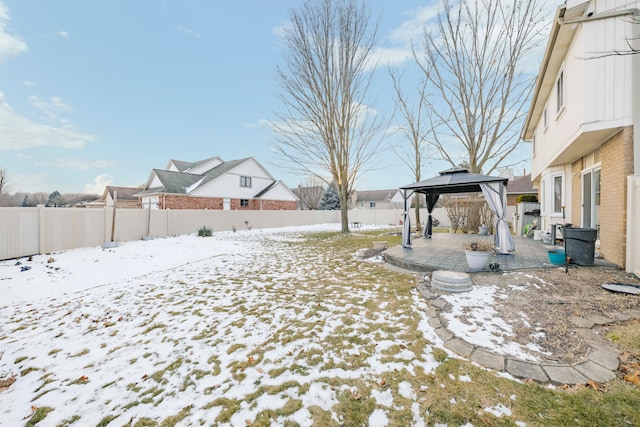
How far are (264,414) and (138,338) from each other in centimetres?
232

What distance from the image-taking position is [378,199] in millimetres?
48875

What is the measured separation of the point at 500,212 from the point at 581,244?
1.71 metres

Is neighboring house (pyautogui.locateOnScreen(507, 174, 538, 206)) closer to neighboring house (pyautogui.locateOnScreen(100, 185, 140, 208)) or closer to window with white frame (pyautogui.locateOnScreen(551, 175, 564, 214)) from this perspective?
window with white frame (pyautogui.locateOnScreen(551, 175, 564, 214))

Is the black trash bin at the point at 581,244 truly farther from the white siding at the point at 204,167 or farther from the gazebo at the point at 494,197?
the white siding at the point at 204,167

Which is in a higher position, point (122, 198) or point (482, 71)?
point (482, 71)

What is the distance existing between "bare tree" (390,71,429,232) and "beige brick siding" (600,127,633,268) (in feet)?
28.9

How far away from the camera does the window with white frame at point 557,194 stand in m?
8.68

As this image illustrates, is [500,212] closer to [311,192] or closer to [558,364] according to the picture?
[558,364]

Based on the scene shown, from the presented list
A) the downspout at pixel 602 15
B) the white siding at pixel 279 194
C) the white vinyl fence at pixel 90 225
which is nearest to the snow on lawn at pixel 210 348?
the white vinyl fence at pixel 90 225

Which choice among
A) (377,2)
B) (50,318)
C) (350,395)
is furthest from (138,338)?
(377,2)

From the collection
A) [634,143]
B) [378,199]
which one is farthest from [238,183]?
[378,199]

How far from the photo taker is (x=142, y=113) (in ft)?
54.0

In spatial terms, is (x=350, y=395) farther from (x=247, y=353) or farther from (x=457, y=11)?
(x=457, y=11)

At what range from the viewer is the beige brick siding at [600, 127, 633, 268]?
4.59 meters
